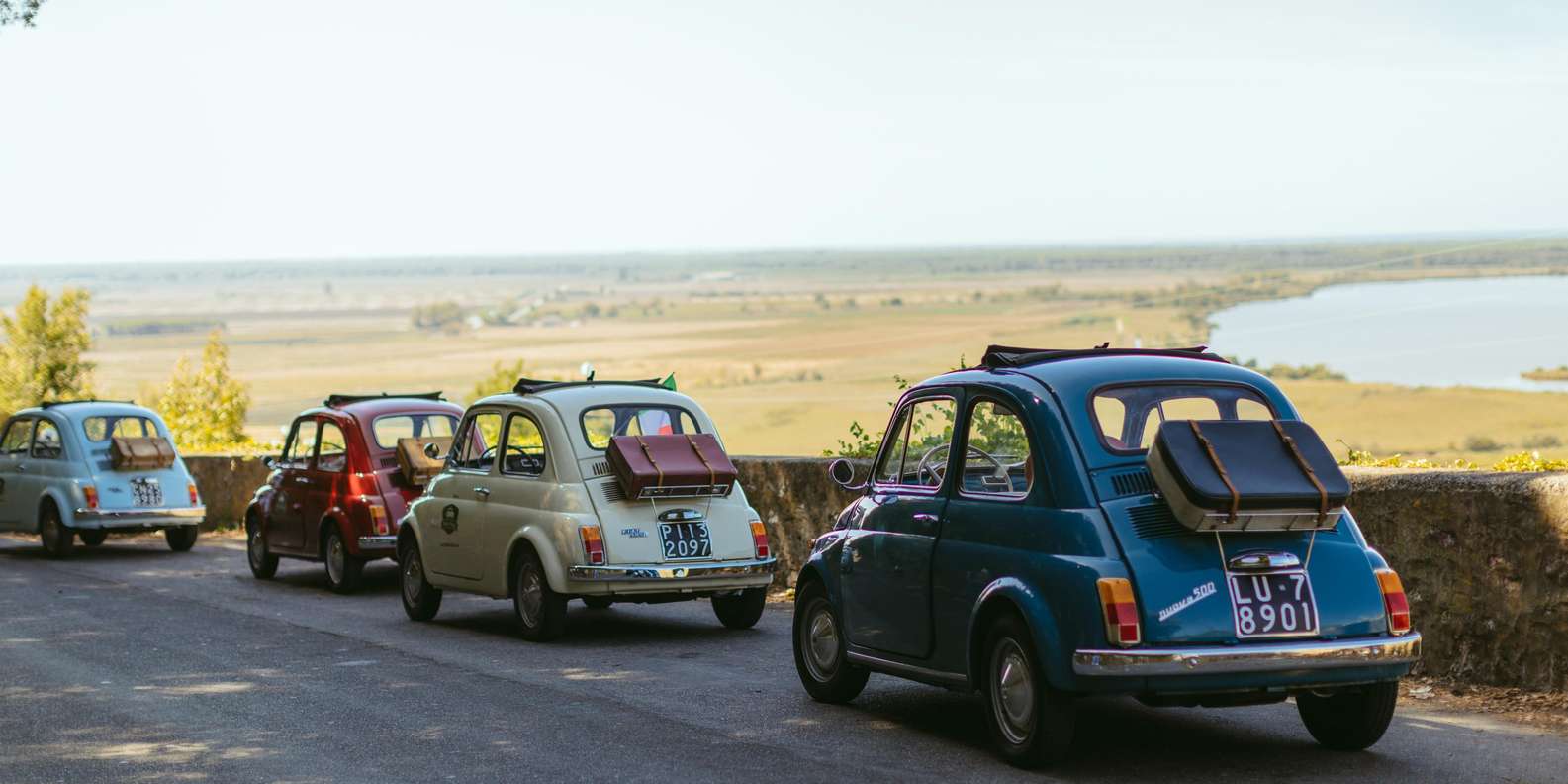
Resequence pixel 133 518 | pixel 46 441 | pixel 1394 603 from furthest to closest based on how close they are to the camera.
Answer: pixel 46 441, pixel 133 518, pixel 1394 603

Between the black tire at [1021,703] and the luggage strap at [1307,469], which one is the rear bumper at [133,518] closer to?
the black tire at [1021,703]

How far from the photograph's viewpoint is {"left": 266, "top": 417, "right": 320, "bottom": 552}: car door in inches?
725

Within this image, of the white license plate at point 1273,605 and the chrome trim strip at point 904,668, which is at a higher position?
the white license plate at point 1273,605

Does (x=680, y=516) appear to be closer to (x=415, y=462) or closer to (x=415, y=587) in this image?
(x=415, y=587)

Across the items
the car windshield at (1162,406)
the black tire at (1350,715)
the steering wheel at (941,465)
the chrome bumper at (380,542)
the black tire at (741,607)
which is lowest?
the black tire at (741,607)

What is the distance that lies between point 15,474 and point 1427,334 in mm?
111937

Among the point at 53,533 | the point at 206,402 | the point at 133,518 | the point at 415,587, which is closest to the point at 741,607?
the point at 415,587

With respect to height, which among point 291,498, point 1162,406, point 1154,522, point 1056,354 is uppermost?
point 1056,354

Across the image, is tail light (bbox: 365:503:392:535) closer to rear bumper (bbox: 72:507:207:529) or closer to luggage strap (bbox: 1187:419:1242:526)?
rear bumper (bbox: 72:507:207:529)

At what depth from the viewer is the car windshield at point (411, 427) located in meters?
17.6

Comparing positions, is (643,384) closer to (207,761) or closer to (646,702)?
(646,702)

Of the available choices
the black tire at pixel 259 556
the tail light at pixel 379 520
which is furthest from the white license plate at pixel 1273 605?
the black tire at pixel 259 556

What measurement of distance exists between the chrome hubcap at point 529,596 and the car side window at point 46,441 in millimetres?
11401

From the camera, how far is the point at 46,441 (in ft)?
76.3
